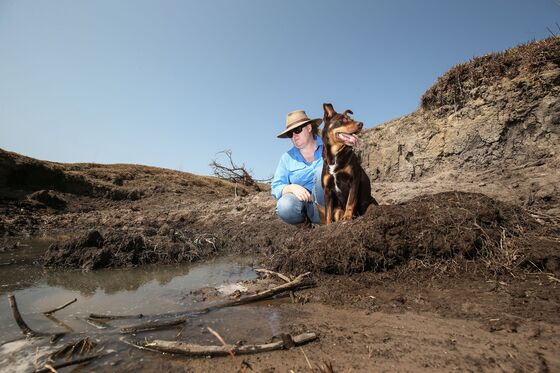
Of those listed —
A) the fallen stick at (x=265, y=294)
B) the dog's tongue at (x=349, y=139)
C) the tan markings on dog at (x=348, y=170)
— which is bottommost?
the fallen stick at (x=265, y=294)

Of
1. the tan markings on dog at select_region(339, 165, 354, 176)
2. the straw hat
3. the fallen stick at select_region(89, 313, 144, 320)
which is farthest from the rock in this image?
the tan markings on dog at select_region(339, 165, 354, 176)

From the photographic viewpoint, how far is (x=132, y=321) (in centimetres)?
261

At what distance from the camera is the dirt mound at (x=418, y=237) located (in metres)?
3.38

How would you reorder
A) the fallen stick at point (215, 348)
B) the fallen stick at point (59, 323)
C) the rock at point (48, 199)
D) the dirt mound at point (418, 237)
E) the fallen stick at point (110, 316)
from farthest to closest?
the rock at point (48, 199), the dirt mound at point (418, 237), the fallen stick at point (110, 316), the fallen stick at point (59, 323), the fallen stick at point (215, 348)

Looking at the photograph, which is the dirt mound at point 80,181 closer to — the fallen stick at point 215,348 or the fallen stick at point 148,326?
the fallen stick at point 148,326

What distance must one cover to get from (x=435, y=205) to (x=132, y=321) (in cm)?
345

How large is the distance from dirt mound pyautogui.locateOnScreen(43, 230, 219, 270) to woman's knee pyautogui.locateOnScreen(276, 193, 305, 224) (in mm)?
2158

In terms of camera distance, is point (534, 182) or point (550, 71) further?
point (550, 71)

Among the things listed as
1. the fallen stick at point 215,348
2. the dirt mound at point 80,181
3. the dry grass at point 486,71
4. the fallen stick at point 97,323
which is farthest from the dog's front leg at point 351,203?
the dirt mound at point 80,181

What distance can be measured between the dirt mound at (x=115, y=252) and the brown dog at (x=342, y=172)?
2.97 meters

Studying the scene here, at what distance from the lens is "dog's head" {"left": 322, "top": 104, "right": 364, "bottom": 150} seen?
3.58 metres

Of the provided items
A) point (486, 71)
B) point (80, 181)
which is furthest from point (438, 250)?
point (80, 181)

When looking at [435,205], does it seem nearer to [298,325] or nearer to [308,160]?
[308,160]

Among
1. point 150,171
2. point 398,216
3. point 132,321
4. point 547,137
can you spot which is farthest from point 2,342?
point 150,171
